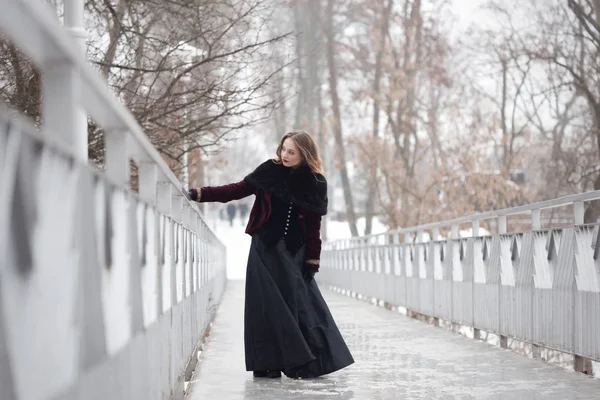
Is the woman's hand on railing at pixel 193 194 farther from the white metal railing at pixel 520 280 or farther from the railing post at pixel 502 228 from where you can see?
the railing post at pixel 502 228

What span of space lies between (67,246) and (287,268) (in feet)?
20.8

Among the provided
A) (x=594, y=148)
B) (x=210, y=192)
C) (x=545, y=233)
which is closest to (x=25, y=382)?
(x=210, y=192)

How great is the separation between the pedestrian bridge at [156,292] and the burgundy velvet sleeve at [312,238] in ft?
2.84

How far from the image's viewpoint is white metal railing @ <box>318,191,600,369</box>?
9.72 meters

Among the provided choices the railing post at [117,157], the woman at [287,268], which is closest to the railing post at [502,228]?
the woman at [287,268]

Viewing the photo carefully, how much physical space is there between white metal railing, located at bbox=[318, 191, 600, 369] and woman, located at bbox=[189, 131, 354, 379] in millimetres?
1784

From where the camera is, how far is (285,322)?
9469 millimetres

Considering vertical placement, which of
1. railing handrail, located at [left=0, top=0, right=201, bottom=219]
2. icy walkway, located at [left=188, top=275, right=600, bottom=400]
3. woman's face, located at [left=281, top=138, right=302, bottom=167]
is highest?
woman's face, located at [left=281, top=138, right=302, bottom=167]

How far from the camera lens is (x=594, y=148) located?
105ft

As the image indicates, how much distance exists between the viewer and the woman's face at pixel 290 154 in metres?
9.53

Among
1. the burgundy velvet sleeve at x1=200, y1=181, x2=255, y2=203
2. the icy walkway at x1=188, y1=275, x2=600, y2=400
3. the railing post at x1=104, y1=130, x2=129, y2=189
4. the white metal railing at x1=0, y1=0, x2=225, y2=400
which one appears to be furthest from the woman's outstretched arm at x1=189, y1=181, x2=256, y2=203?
the railing post at x1=104, y1=130, x2=129, y2=189

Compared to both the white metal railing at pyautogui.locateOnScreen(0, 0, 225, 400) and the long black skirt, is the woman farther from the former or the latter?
the white metal railing at pyautogui.locateOnScreen(0, 0, 225, 400)

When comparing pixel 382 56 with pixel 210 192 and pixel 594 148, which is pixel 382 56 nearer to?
pixel 594 148

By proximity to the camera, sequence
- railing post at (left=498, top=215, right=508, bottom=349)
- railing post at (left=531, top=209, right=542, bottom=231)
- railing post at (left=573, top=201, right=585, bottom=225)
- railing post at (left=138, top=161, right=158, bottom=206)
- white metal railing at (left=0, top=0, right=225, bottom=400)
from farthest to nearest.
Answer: railing post at (left=498, top=215, right=508, bottom=349)
railing post at (left=531, top=209, right=542, bottom=231)
railing post at (left=573, top=201, right=585, bottom=225)
railing post at (left=138, top=161, right=158, bottom=206)
white metal railing at (left=0, top=0, right=225, bottom=400)
